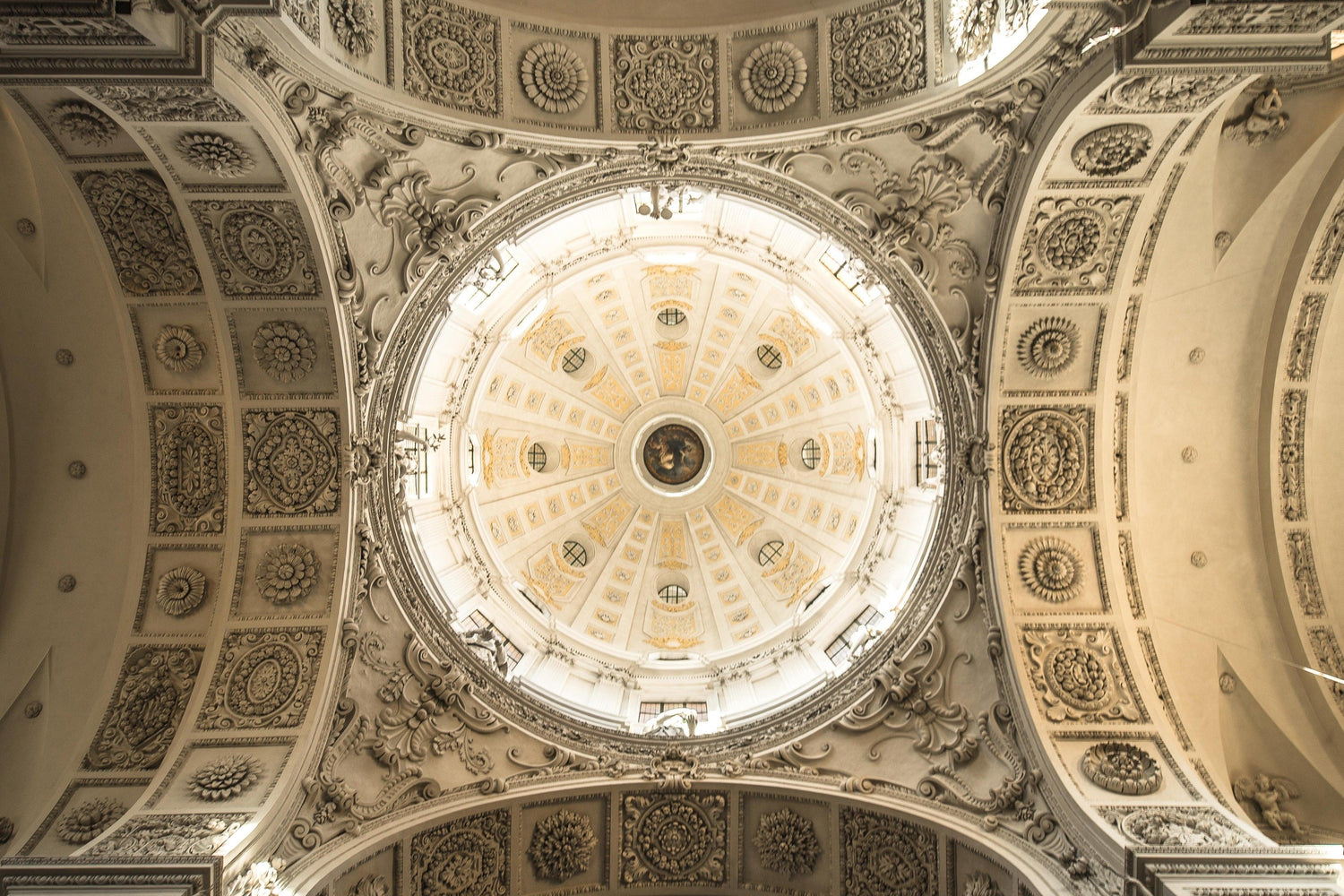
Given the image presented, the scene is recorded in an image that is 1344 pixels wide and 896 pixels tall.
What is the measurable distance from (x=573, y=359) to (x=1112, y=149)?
60.8ft

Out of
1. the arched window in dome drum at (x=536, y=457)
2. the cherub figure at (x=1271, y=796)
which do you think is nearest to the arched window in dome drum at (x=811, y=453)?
the arched window in dome drum at (x=536, y=457)

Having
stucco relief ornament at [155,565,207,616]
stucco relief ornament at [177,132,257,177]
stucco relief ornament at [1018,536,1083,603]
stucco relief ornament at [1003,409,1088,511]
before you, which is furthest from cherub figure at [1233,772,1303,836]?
stucco relief ornament at [177,132,257,177]

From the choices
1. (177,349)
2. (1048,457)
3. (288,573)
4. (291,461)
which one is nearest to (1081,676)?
(1048,457)

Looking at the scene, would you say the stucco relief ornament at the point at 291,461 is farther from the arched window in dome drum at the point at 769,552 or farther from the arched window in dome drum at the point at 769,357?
the arched window in dome drum at the point at 769,357

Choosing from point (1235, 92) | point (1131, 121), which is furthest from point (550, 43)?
point (1235, 92)

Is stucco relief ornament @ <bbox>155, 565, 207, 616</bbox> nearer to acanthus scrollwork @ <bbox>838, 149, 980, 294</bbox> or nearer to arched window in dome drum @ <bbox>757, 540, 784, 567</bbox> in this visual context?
acanthus scrollwork @ <bbox>838, 149, 980, 294</bbox>

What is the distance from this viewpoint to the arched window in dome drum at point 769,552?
27.8 metres

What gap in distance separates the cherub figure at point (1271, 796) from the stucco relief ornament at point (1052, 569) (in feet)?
14.4

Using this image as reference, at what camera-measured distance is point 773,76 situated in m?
14.8

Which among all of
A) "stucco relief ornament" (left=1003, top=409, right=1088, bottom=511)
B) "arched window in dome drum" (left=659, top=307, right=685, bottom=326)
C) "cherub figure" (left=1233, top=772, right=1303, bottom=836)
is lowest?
→ "cherub figure" (left=1233, top=772, right=1303, bottom=836)

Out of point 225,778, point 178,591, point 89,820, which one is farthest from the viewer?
point 178,591

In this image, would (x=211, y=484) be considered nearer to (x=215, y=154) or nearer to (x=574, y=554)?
(x=215, y=154)

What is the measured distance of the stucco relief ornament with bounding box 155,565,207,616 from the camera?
52.9ft

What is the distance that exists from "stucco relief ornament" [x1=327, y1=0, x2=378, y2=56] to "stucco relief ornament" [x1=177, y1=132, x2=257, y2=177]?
2577 mm
